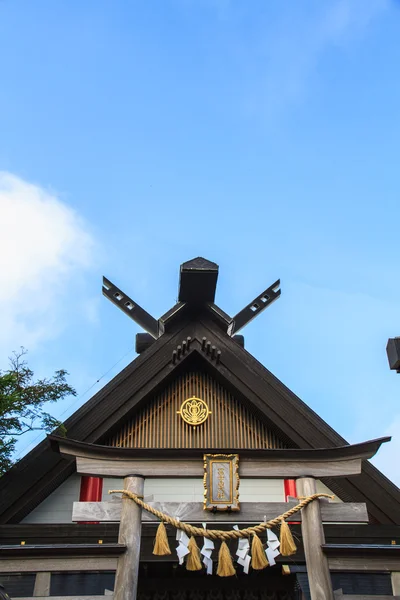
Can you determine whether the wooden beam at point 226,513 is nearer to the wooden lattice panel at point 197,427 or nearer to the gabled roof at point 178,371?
the gabled roof at point 178,371

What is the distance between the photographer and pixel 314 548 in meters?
7.20

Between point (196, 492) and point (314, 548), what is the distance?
2.82 m

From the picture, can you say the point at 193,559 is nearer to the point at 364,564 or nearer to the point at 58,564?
the point at 58,564

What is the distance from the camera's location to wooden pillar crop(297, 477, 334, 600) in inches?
274

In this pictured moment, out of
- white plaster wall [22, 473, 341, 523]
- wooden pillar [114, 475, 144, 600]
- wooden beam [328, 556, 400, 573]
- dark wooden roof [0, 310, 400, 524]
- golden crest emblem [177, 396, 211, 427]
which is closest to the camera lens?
wooden pillar [114, 475, 144, 600]

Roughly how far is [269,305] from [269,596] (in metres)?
6.07

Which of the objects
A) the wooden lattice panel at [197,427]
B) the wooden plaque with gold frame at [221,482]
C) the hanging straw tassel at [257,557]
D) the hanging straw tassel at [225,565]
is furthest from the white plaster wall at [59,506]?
the hanging straw tassel at [257,557]

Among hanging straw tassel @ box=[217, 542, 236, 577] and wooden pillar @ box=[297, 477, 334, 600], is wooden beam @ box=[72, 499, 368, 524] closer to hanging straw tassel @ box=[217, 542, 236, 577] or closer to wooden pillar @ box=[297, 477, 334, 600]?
wooden pillar @ box=[297, 477, 334, 600]

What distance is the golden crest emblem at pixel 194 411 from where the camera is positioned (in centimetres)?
980

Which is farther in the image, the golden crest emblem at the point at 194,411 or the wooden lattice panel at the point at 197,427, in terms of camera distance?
the golden crest emblem at the point at 194,411

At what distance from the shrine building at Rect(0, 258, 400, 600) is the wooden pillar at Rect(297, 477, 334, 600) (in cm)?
2

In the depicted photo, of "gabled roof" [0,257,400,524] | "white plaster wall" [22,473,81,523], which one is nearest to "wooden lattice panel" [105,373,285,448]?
"gabled roof" [0,257,400,524]

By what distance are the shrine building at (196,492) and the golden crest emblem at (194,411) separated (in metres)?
0.02

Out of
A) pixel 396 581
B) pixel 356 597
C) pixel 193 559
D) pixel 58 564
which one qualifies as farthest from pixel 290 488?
pixel 58 564
